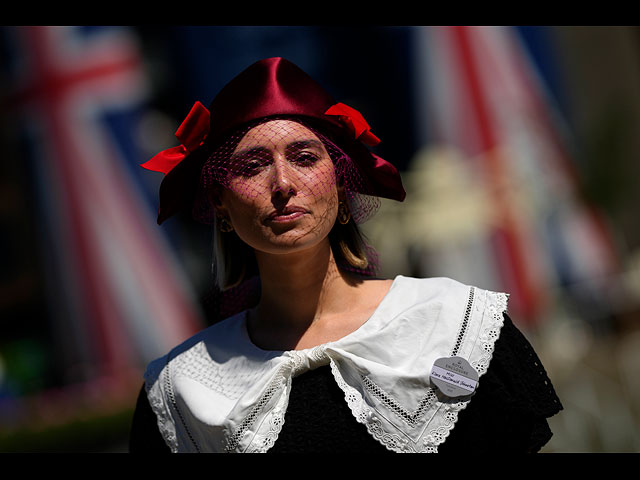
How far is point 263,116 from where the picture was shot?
7.34ft

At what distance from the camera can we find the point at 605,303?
24.3ft

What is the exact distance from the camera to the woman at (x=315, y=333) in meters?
2.10

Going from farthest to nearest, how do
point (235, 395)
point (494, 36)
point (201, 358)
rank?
point (494, 36) < point (201, 358) < point (235, 395)

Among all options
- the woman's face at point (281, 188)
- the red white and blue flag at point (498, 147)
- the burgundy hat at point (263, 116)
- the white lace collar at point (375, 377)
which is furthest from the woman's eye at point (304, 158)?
the red white and blue flag at point (498, 147)

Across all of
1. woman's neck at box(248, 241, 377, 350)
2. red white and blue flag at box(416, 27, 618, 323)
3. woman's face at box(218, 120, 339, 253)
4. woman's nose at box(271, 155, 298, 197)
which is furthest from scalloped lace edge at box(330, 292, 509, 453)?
red white and blue flag at box(416, 27, 618, 323)

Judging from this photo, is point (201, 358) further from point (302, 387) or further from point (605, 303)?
point (605, 303)

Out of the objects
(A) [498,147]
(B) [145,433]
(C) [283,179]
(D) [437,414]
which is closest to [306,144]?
(C) [283,179]

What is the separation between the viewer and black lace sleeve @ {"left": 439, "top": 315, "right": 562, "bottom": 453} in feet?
6.81

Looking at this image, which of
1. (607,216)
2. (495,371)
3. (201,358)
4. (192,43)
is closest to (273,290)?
(201,358)

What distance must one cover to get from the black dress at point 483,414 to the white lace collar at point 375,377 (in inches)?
1.5

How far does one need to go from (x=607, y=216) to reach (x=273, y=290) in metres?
6.27

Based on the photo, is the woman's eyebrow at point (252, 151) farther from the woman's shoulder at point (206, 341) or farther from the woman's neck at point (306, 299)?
the woman's shoulder at point (206, 341)

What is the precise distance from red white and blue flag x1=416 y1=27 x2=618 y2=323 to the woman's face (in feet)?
17.3

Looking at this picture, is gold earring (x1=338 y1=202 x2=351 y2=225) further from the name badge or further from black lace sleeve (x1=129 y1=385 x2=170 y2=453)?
black lace sleeve (x1=129 y1=385 x2=170 y2=453)
